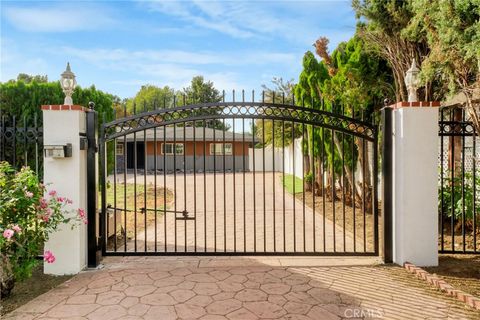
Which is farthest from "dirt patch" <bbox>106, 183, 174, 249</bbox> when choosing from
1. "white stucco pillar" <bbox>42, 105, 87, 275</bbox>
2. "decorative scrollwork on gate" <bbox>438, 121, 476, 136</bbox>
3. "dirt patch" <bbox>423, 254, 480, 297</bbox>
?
"decorative scrollwork on gate" <bbox>438, 121, 476, 136</bbox>

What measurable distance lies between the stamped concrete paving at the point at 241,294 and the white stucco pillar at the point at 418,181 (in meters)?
0.46

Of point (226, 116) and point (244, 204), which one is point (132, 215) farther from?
point (226, 116)

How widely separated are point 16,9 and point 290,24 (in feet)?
18.4

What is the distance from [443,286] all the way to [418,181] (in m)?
1.33

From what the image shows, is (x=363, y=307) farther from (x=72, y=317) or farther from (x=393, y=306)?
(x=72, y=317)

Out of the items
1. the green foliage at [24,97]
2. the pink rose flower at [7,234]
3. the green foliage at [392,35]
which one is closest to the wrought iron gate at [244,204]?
the pink rose flower at [7,234]

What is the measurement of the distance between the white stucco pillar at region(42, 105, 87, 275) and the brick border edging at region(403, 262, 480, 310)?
14.3ft

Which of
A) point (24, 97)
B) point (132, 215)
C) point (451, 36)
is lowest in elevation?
point (132, 215)

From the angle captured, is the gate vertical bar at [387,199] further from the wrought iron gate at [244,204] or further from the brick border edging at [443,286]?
the brick border edging at [443,286]

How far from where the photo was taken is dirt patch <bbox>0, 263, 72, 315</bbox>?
11.2 ft

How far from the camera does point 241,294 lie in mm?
3598

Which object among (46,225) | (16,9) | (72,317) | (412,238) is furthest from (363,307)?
(16,9)

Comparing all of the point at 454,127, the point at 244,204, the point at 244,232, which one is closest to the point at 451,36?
the point at 454,127

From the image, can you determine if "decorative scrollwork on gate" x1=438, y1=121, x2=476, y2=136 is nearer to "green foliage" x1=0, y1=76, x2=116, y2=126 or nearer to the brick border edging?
the brick border edging
